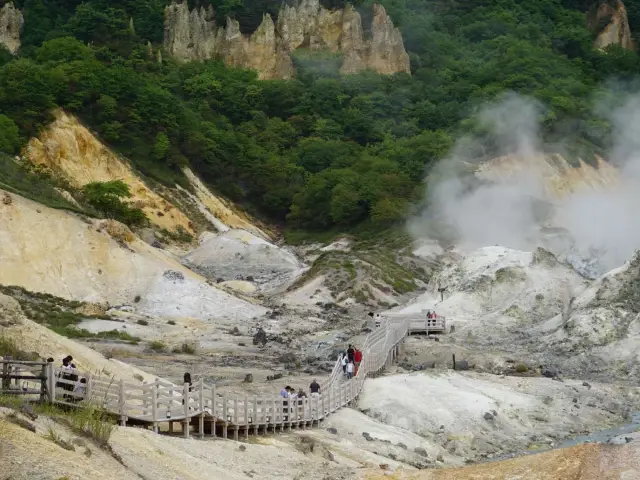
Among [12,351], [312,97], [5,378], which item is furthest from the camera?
[312,97]

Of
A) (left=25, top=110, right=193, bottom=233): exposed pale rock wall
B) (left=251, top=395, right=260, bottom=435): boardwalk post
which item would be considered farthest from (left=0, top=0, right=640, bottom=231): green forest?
(left=251, top=395, right=260, bottom=435): boardwalk post

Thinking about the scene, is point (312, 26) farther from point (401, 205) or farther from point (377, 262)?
point (377, 262)

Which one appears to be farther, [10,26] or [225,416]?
[10,26]

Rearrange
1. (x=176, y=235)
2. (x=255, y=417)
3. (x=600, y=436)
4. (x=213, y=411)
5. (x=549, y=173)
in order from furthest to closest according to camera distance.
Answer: (x=549, y=173)
(x=176, y=235)
(x=600, y=436)
(x=255, y=417)
(x=213, y=411)

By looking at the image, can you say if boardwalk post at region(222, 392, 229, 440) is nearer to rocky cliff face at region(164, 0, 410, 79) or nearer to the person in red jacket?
the person in red jacket

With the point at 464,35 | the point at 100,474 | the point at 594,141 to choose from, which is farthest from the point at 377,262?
the point at 464,35

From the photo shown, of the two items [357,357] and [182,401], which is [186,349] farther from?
[182,401]

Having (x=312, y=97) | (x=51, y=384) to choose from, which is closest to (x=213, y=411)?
(x=51, y=384)
